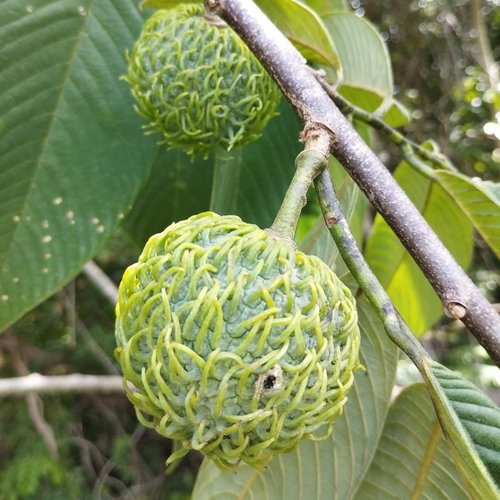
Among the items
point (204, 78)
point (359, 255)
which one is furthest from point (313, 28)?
point (359, 255)

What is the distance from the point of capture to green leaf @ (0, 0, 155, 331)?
1.21 metres

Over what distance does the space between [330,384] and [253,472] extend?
0.35 metres

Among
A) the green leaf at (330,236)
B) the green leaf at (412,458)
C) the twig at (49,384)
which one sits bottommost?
the twig at (49,384)

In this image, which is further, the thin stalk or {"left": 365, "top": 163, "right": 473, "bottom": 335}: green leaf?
{"left": 365, "top": 163, "right": 473, "bottom": 335}: green leaf

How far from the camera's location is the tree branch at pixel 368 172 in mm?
705

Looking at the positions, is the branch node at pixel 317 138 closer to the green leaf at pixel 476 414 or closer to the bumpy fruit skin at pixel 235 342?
the bumpy fruit skin at pixel 235 342

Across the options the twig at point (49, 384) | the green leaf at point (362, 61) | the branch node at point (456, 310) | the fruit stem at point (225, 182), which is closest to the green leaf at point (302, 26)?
the green leaf at point (362, 61)

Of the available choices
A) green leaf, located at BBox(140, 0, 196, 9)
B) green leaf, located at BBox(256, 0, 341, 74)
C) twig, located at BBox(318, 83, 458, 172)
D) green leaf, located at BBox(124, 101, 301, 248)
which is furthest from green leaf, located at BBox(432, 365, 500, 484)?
green leaf, located at BBox(140, 0, 196, 9)

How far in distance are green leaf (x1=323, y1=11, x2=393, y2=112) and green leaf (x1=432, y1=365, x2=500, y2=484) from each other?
67 centimetres

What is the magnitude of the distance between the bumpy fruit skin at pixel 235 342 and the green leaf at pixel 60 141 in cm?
54

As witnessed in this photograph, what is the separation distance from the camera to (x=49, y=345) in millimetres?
3863

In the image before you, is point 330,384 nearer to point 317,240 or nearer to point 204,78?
point 317,240

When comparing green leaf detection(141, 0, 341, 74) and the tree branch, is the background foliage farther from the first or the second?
the tree branch

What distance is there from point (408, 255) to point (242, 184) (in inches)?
14.8
